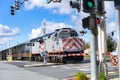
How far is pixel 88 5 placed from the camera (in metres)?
12.1

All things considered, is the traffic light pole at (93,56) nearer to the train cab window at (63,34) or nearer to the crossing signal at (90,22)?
the crossing signal at (90,22)

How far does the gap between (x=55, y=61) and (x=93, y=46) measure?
32.6m

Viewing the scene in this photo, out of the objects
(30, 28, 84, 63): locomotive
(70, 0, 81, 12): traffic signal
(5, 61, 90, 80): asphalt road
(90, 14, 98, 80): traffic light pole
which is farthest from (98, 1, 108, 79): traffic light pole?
(30, 28, 84, 63): locomotive

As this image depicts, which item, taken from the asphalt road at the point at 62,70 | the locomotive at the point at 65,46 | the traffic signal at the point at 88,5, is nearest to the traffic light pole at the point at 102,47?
the asphalt road at the point at 62,70

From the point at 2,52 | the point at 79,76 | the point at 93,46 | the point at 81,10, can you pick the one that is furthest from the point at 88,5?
the point at 2,52

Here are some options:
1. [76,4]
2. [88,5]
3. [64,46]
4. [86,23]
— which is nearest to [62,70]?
[64,46]

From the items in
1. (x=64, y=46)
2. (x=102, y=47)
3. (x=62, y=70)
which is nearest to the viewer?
(x=102, y=47)

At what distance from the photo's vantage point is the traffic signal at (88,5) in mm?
12070

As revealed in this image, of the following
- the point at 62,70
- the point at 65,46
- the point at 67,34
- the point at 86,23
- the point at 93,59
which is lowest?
the point at 62,70

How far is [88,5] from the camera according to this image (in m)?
12.1

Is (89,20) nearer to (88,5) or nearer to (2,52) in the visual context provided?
(88,5)

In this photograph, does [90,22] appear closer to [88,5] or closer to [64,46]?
[88,5]

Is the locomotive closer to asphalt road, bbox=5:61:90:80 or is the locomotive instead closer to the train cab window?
the train cab window

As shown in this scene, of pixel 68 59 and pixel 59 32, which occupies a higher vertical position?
pixel 59 32
